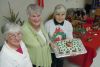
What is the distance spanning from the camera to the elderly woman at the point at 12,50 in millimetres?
1641

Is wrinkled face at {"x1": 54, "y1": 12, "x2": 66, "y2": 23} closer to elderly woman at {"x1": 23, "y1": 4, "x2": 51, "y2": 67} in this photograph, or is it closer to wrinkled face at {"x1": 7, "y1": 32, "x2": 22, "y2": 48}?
elderly woman at {"x1": 23, "y1": 4, "x2": 51, "y2": 67}

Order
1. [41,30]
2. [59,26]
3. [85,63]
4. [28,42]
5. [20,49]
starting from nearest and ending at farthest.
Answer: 1. [20,49]
2. [28,42]
3. [41,30]
4. [59,26]
5. [85,63]

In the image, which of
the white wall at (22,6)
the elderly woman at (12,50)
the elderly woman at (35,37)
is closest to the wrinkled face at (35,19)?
the elderly woman at (35,37)

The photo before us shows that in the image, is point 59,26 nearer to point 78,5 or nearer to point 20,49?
point 20,49

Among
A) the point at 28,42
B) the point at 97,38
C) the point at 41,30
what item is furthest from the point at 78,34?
the point at 28,42

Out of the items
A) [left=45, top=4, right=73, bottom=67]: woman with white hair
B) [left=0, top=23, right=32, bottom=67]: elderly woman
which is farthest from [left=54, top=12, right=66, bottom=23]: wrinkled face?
[left=0, top=23, right=32, bottom=67]: elderly woman

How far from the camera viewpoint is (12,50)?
1.70m

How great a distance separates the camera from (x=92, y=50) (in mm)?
2408

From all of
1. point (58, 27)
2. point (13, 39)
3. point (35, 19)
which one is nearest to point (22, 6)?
point (58, 27)

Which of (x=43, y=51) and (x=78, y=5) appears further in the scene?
(x=78, y=5)

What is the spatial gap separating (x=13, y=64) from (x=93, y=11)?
2077mm

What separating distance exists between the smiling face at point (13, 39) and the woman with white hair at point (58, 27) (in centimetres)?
59

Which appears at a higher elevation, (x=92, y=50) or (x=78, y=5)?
(x=78, y=5)

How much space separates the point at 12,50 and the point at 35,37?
312 millimetres
